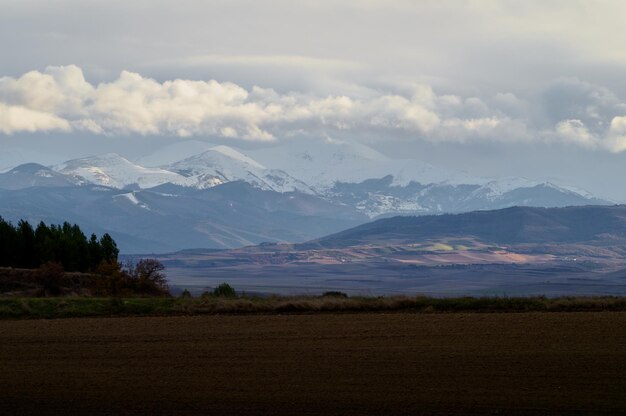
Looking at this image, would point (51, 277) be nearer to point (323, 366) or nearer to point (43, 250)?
point (43, 250)

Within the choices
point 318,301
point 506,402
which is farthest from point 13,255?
point 506,402

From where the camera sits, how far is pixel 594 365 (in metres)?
30.5

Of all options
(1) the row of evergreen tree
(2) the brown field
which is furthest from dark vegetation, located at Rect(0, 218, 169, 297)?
(2) the brown field

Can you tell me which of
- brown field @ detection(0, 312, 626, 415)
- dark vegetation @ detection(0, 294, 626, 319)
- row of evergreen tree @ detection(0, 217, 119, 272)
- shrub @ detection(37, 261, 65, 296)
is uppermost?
row of evergreen tree @ detection(0, 217, 119, 272)

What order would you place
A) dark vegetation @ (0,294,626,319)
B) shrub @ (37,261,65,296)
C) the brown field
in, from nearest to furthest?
the brown field, dark vegetation @ (0,294,626,319), shrub @ (37,261,65,296)

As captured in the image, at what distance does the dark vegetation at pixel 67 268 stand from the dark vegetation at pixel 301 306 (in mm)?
12683

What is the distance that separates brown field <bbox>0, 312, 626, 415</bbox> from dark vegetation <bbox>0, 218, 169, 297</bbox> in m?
23.0

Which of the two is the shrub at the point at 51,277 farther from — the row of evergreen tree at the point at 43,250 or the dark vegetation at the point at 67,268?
the row of evergreen tree at the point at 43,250

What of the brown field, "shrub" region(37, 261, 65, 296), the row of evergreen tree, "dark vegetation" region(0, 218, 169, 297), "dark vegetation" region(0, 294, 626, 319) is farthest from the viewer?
the row of evergreen tree

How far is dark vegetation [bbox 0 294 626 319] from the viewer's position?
44906 mm

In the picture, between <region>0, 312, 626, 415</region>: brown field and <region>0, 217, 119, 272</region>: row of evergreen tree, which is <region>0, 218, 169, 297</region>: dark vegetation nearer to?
<region>0, 217, 119, 272</region>: row of evergreen tree

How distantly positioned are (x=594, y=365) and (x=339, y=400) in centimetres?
829

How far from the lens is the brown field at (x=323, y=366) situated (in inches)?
1067

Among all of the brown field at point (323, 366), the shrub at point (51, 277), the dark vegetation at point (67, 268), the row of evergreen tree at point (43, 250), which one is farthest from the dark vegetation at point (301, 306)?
the row of evergreen tree at point (43, 250)
